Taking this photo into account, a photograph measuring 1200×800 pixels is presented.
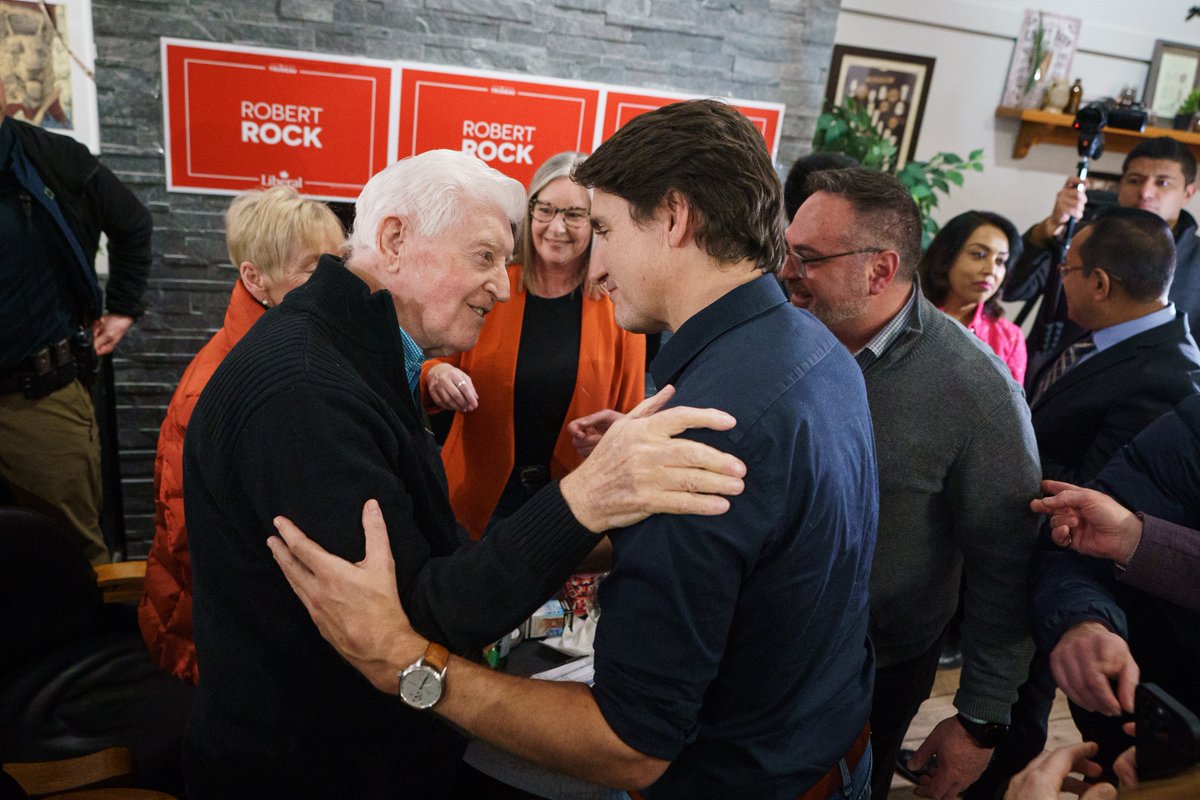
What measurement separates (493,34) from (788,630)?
2511mm

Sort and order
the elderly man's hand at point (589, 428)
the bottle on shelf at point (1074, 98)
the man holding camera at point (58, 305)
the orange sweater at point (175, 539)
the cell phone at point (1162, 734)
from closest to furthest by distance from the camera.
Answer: the cell phone at point (1162, 734) → the orange sweater at point (175, 539) → the elderly man's hand at point (589, 428) → the man holding camera at point (58, 305) → the bottle on shelf at point (1074, 98)

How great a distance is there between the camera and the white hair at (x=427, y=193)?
1.28 meters

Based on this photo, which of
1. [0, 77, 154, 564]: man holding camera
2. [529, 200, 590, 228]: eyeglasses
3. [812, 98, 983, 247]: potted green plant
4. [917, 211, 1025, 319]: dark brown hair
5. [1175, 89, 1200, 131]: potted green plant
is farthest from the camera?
[1175, 89, 1200, 131]: potted green plant

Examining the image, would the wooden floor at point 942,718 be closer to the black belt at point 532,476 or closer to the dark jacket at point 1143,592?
the dark jacket at point 1143,592

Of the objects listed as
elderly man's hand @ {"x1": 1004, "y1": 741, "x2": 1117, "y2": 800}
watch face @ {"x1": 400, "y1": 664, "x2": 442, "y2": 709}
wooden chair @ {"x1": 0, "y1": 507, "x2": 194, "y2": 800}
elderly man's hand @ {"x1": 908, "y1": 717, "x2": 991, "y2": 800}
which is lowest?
wooden chair @ {"x1": 0, "y1": 507, "x2": 194, "y2": 800}

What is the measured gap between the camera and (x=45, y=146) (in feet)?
8.28

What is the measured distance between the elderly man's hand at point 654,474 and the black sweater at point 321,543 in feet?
0.14

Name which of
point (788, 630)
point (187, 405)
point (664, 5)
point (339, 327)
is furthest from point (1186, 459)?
point (664, 5)

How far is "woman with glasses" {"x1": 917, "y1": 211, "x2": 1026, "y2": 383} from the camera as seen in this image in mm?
3004

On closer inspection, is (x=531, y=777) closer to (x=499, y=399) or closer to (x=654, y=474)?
(x=654, y=474)

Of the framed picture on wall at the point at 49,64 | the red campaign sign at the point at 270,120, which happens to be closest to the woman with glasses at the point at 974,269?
the red campaign sign at the point at 270,120

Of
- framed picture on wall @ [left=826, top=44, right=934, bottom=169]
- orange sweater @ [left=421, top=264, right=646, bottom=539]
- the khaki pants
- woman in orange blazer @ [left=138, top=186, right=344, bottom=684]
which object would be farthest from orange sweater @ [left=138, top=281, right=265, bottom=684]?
framed picture on wall @ [left=826, top=44, right=934, bottom=169]

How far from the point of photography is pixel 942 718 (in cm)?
281

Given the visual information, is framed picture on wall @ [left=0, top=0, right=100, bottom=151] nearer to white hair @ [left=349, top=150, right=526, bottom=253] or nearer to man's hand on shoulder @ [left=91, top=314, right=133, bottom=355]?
man's hand on shoulder @ [left=91, top=314, right=133, bottom=355]
